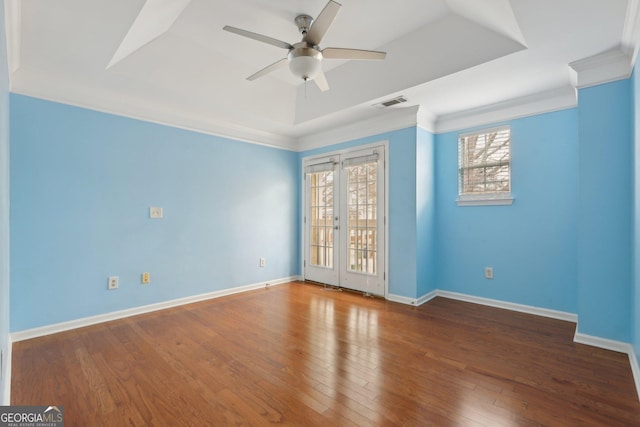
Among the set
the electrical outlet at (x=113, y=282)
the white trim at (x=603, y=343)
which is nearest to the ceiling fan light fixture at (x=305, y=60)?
the electrical outlet at (x=113, y=282)

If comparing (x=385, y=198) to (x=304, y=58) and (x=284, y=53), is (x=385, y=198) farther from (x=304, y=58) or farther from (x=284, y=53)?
(x=304, y=58)

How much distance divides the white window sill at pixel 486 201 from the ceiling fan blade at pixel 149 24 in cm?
377

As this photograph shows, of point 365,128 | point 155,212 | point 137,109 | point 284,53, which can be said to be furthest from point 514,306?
point 137,109

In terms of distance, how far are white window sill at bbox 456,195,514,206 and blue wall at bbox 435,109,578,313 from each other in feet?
0.18

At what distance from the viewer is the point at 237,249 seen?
4359 millimetres

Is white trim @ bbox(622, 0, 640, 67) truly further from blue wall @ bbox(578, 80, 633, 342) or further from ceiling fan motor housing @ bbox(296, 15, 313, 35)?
ceiling fan motor housing @ bbox(296, 15, 313, 35)

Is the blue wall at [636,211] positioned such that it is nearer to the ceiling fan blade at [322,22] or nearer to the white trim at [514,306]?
the white trim at [514,306]

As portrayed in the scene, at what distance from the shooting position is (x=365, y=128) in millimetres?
4285

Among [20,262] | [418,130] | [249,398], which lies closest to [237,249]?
[20,262]

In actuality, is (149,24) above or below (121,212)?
above

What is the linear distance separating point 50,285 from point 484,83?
4853 millimetres

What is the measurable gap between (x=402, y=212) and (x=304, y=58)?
2429 millimetres

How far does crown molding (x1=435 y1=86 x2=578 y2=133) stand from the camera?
3.17 meters

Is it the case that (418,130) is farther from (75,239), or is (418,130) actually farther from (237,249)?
(75,239)
